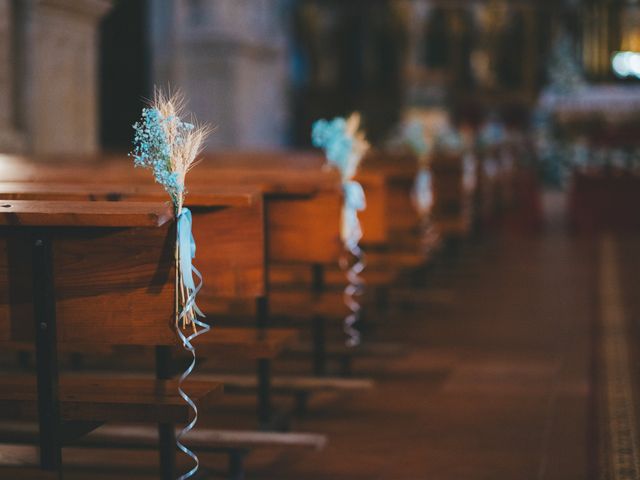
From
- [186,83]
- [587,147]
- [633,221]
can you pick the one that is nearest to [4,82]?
[186,83]

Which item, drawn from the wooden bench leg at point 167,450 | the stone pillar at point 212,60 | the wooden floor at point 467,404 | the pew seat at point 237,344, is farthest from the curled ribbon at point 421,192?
the stone pillar at point 212,60

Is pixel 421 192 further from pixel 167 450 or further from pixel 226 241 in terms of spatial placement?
pixel 167 450

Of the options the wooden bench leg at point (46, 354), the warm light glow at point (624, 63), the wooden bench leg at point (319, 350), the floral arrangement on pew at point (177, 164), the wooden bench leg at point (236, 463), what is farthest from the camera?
the warm light glow at point (624, 63)

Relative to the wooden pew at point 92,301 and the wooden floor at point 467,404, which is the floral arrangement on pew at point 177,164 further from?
the wooden floor at point 467,404

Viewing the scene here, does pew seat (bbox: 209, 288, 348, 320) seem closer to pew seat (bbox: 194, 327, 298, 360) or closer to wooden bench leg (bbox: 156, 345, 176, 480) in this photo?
pew seat (bbox: 194, 327, 298, 360)

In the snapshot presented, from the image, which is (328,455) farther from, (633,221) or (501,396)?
(633,221)

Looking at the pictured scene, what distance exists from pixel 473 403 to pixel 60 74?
12.4ft

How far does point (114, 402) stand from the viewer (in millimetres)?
2629

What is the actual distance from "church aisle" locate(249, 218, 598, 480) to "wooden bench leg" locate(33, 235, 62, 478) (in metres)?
0.91

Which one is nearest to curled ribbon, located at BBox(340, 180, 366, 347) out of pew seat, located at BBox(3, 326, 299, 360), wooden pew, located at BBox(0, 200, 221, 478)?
pew seat, located at BBox(3, 326, 299, 360)

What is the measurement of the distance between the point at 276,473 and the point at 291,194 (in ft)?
3.66

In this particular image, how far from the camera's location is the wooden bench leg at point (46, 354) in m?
2.50

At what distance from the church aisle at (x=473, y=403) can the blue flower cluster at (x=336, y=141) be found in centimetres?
95

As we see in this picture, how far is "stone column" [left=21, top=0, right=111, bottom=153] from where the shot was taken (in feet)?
21.1
